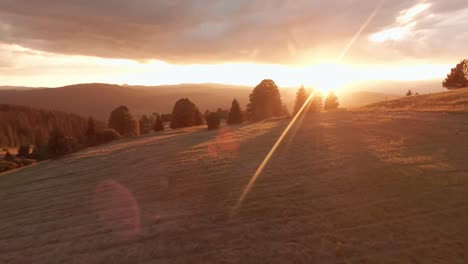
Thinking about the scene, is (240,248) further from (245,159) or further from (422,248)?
(245,159)

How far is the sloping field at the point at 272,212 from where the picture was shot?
6438 millimetres

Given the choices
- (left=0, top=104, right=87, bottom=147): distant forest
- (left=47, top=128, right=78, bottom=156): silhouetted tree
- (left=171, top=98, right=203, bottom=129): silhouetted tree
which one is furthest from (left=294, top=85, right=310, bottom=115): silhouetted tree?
(left=0, top=104, right=87, bottom=147): distant forest

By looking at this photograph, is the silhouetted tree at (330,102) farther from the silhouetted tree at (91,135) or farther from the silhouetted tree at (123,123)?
the silhouetted tree at (91,135)

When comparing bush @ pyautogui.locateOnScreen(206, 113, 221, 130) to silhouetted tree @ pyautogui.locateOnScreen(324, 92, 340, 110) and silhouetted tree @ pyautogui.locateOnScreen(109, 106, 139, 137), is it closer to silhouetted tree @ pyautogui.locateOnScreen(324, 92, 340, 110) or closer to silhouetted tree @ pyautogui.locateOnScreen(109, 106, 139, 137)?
silhouetted tree @ pyautogui.locateOnScreen(109, 106, 139, 137)

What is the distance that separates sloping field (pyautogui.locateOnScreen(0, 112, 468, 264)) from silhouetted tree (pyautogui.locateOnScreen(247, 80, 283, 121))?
4399cm

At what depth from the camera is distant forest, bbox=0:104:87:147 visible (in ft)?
308

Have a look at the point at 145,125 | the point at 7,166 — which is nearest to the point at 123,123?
the point at 145,125

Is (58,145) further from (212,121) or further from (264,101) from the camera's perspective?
(264,101)

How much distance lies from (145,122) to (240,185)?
95.6m

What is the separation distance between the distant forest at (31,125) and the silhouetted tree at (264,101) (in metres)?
59.8

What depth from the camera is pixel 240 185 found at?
10.8 m

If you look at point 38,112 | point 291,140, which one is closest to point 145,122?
point 38,112

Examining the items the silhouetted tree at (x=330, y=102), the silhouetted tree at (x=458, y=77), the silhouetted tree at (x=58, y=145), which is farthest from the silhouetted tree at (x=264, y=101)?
the silhouetted tree at (x=458, y=77)

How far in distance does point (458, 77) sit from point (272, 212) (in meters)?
75.1
